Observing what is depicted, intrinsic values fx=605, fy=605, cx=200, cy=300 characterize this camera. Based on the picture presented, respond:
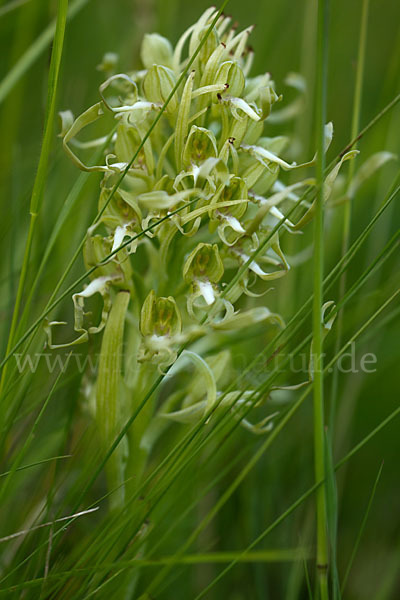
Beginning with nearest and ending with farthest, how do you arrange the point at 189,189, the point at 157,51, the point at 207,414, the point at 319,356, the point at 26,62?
the point at 319,356
the point at 207,414
the point at 189,189
the point at 157,51
the point at 26,62

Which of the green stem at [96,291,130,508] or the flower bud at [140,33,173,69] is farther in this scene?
the flower bud at [140,33,173,69]

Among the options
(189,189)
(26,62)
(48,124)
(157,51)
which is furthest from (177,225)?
(26,62)

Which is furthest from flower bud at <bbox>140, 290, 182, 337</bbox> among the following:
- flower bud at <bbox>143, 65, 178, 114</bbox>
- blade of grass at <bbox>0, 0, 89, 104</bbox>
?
blade of grass at <bbox>0, 0, 89, 104</bbox>

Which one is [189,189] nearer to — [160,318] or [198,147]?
[198,147]

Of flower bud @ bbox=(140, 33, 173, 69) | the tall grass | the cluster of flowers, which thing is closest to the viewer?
the tall grass

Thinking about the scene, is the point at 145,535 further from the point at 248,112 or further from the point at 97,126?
the point at 97,126

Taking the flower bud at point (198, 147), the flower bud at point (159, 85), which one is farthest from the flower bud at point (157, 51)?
the flower bud at point (198, 147)

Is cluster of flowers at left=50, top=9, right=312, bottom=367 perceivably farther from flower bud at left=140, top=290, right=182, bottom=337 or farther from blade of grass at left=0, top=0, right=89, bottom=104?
blade of grass at left=0, top=0, right=89, bottom=104
